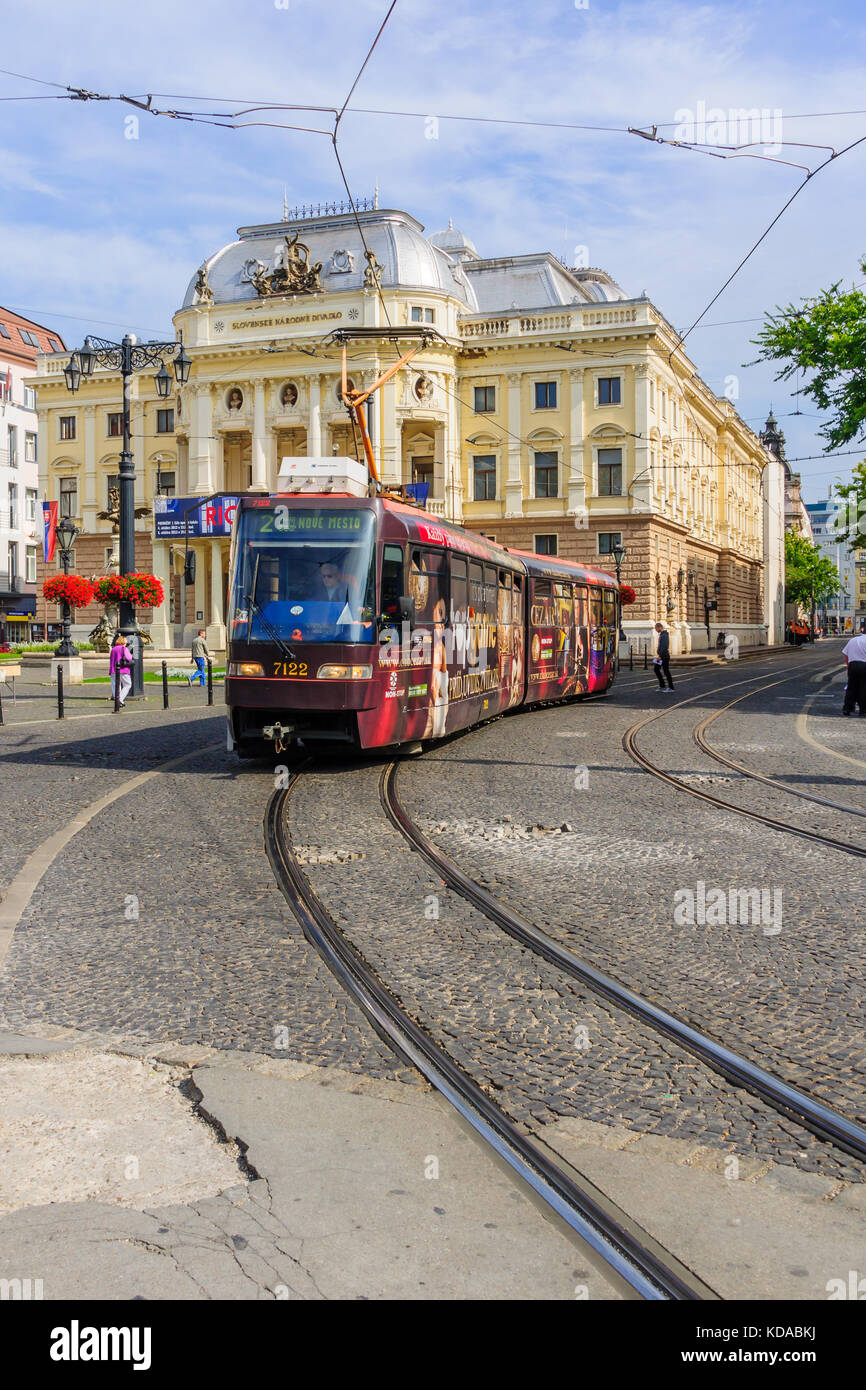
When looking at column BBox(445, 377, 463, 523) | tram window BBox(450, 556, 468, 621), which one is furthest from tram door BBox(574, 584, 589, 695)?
column BBox(445, 377, 463, 523)

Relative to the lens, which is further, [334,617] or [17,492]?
[17,492]

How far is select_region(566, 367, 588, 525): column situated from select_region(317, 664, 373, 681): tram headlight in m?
45.9

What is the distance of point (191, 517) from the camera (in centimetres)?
5453

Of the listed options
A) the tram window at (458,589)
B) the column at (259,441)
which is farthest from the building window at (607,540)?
the tram window at (458,589)

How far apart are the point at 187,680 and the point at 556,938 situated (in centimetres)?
3089

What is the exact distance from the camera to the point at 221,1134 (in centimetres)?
378

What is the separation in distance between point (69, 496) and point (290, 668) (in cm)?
5840

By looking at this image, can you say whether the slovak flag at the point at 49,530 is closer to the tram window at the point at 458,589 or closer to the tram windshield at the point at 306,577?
the tram window at the point at 458,589

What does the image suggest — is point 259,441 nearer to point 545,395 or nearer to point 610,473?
point 545,395

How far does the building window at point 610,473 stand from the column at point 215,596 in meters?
18.5

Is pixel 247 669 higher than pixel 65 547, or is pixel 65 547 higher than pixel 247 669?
pixel 65 547

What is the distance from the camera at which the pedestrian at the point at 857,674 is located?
20547 millimetres

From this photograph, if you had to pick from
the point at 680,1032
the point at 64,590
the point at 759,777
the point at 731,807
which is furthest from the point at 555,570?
the point at 680,1032
